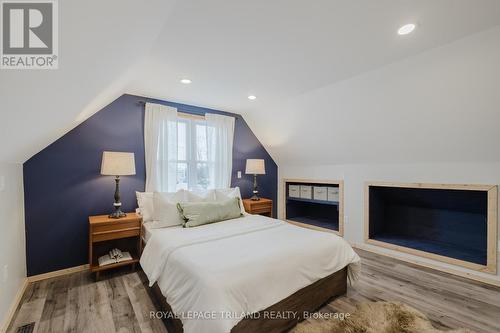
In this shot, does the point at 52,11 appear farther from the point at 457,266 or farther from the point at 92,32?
the point at 457,266

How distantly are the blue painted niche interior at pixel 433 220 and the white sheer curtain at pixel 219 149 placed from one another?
96.6 inches

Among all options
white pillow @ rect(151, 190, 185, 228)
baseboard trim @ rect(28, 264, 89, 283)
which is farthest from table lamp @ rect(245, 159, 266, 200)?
baseboard trim @ rect(28, 264, 89, 283)

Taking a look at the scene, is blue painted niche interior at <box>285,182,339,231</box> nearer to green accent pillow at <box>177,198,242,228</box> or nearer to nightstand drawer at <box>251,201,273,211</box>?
nightstand drawer at <box>251,201,273,211</box>

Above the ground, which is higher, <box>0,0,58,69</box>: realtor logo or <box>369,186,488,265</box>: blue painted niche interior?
<box>0,0,58,69</box>: realtor logo

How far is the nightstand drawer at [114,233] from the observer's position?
2.54 metres

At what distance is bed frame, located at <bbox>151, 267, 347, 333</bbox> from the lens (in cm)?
158

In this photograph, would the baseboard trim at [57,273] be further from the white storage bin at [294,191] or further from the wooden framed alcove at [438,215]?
the wooden framed alcove at [438,215]

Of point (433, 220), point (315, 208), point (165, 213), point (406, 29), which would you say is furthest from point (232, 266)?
point (315, 208)

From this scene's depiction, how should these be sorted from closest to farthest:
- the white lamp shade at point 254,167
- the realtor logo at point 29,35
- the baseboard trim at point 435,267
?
the realtor logo at point 29,35 < the baseboard trim at point 435,267 < the white lamp shade at point 254,167

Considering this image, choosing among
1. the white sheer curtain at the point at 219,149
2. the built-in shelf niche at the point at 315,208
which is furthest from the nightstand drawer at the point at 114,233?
the built-in shelf niche at the point at 315,208

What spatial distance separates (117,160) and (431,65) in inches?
137

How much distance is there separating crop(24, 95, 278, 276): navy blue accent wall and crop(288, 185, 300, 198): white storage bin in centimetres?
297

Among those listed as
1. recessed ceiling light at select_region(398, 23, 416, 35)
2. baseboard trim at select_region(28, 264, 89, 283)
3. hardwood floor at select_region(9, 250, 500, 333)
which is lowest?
hardwood floor at select_region(9, 250, 500, 333)

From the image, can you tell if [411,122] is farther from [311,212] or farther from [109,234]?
[109,234]
